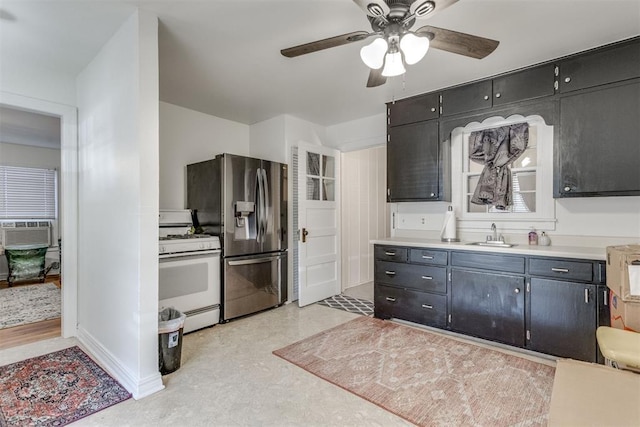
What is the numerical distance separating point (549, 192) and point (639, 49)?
1.19m

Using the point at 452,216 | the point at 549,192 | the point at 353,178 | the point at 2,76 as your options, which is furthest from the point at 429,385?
the point at 2,76

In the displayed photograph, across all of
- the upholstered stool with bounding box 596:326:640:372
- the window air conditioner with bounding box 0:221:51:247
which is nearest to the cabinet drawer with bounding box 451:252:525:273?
the upholstered stool with bounding box 596:326:640:372

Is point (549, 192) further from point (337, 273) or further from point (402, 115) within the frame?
point (337, 273)

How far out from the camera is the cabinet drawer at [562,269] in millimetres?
2359

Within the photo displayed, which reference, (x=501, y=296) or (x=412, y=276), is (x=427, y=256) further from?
(x=501, y=296)

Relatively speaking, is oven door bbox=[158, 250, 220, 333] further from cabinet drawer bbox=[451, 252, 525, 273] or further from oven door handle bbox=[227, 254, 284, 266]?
cabinet drawer bbox=[451, 252, 525, 273]

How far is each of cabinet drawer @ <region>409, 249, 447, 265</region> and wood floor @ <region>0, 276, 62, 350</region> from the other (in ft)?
11.8

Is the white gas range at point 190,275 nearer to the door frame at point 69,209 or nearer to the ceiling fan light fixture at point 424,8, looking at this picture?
the door frame at point 69,209

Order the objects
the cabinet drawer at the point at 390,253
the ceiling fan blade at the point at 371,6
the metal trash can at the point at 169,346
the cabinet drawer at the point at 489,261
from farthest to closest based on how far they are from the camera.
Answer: the cabinet drawer at the point at 390,253 < the cabinet drawer at the point at 489,261 < the metal trash can at the point at 169,346 < the ceiling fan blade at the point at 371,6

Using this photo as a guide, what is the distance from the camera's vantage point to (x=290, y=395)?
2.09 metres

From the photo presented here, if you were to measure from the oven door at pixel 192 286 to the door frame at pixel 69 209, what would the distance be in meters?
0.93

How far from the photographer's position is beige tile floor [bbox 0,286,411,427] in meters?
1.84

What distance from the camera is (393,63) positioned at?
183 centimetres

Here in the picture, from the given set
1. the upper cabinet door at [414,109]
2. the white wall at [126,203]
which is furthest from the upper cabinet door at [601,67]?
the white wall at [126,203]
